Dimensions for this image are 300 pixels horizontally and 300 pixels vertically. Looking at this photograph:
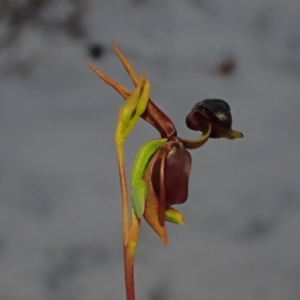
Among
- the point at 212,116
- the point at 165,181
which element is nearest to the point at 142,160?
the point at 165,181

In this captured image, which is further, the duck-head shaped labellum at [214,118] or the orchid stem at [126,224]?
the duck-head shaped labellum at [214,118]

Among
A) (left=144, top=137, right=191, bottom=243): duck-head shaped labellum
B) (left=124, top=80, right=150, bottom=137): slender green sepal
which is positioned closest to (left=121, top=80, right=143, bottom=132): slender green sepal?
(left=124, top=80, right=150, bottom=137): slender green sepal

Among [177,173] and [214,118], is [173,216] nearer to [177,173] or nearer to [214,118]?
[177,173]

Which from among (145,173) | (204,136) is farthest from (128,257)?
(204,136)

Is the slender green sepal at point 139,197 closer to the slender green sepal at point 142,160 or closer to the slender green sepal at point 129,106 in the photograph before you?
the slender green sepal at point 142,160

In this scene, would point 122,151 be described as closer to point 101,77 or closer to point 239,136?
point 101,77

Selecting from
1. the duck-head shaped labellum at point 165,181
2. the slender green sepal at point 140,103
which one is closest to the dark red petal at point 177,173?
the duck-head shaped labellum at point 165,181

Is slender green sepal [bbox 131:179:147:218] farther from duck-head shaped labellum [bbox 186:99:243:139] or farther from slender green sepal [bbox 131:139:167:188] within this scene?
duck-head shaped labellum [bbox 186:99:243:139]

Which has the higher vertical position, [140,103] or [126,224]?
[140,103]
